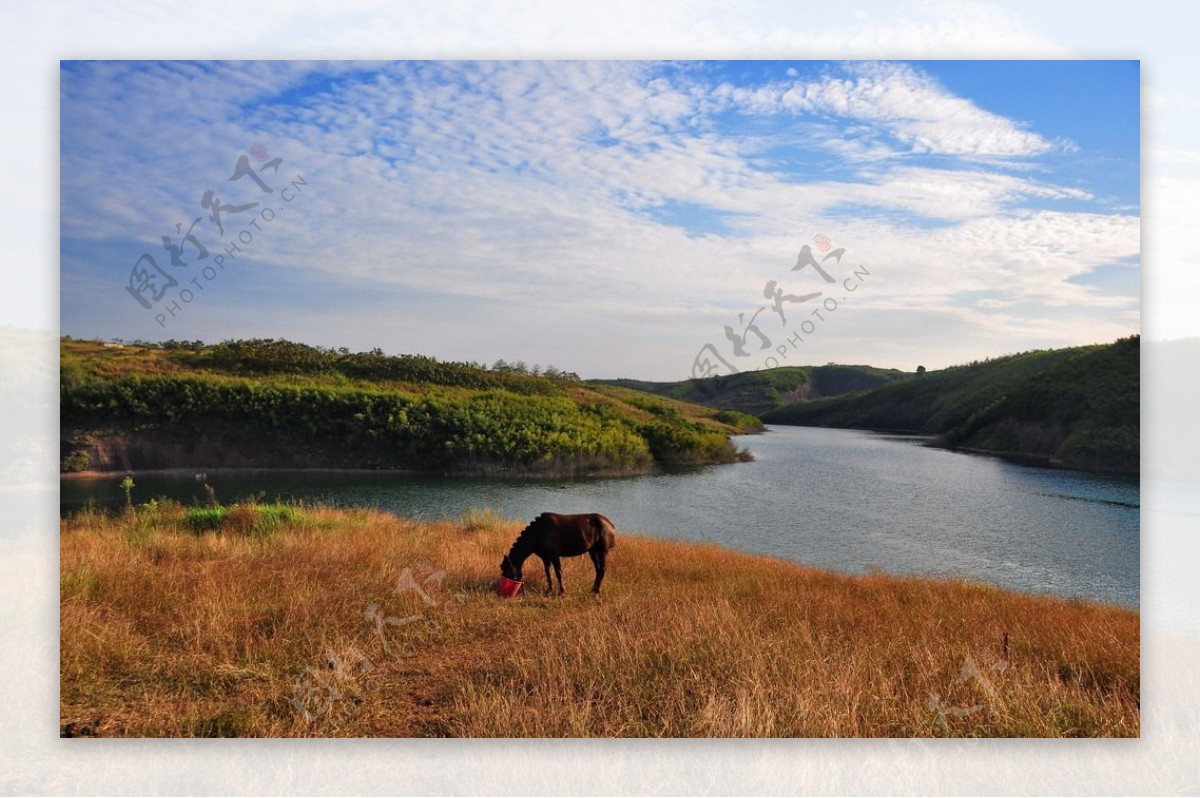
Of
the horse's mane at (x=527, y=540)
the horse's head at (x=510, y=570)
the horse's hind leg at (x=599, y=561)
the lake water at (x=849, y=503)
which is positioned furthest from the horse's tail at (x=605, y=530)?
the lake water at (x=849, y=503)

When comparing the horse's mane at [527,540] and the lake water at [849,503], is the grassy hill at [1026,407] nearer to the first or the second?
the lake water at [849,503]

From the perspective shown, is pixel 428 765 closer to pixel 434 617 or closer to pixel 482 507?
pixel 434 617

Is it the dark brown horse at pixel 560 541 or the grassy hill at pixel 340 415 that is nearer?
the dark brown horse at pixel 560 541

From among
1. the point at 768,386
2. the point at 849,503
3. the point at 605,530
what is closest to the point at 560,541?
the point at 605,530

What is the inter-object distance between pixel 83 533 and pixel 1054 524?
12.2m

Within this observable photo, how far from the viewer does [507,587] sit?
261 inches

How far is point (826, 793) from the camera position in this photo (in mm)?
4523

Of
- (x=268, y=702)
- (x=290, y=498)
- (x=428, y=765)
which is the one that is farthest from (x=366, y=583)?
(x=290, y=498)

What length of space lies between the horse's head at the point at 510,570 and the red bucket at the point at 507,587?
0.03 metres

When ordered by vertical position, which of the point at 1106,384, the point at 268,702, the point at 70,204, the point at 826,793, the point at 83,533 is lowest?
the point at 826,793

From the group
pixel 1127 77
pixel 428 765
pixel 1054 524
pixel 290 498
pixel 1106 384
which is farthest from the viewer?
pixel 290 498

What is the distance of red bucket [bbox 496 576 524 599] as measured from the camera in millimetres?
6582

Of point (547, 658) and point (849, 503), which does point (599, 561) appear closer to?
point (547, 658)

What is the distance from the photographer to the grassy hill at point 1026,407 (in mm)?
7574
